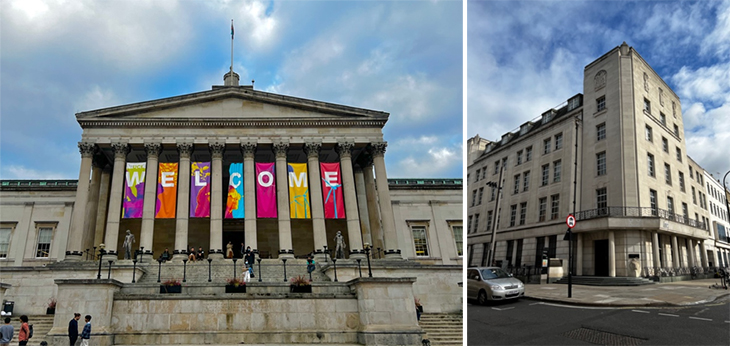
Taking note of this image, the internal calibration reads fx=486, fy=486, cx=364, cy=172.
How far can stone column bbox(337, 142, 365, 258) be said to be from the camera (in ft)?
105

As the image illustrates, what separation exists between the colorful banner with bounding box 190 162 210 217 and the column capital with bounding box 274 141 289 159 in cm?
471

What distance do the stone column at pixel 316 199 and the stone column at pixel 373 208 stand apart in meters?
3.85

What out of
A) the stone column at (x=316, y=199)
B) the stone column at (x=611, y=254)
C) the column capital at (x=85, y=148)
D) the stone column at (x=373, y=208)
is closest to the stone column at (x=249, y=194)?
the stone column at (x=316, y=199)

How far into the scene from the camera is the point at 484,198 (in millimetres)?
33906

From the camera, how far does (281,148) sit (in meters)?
34.1

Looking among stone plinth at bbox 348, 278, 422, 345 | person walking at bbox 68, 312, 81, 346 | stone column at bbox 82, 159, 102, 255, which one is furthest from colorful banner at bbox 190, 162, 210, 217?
stone plinth at bbox 348, 278, 422, 345

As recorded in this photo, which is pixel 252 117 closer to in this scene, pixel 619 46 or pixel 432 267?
pixel 432 267

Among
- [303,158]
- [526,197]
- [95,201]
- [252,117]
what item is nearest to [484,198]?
[526,197]

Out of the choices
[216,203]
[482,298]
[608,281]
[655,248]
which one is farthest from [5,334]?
[655,248]

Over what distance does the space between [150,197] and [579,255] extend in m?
30.8

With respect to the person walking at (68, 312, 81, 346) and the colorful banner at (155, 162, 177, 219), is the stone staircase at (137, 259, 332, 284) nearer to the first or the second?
the colorful banner at (155, 162, 177, 219)

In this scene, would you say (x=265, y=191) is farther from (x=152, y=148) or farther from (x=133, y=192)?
(x=133, y=192)

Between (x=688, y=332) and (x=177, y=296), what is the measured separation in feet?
50.6

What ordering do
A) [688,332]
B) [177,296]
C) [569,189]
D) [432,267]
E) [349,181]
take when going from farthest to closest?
[569,189]
[349,181]
[432,267]
[177,296]
[688,332]
